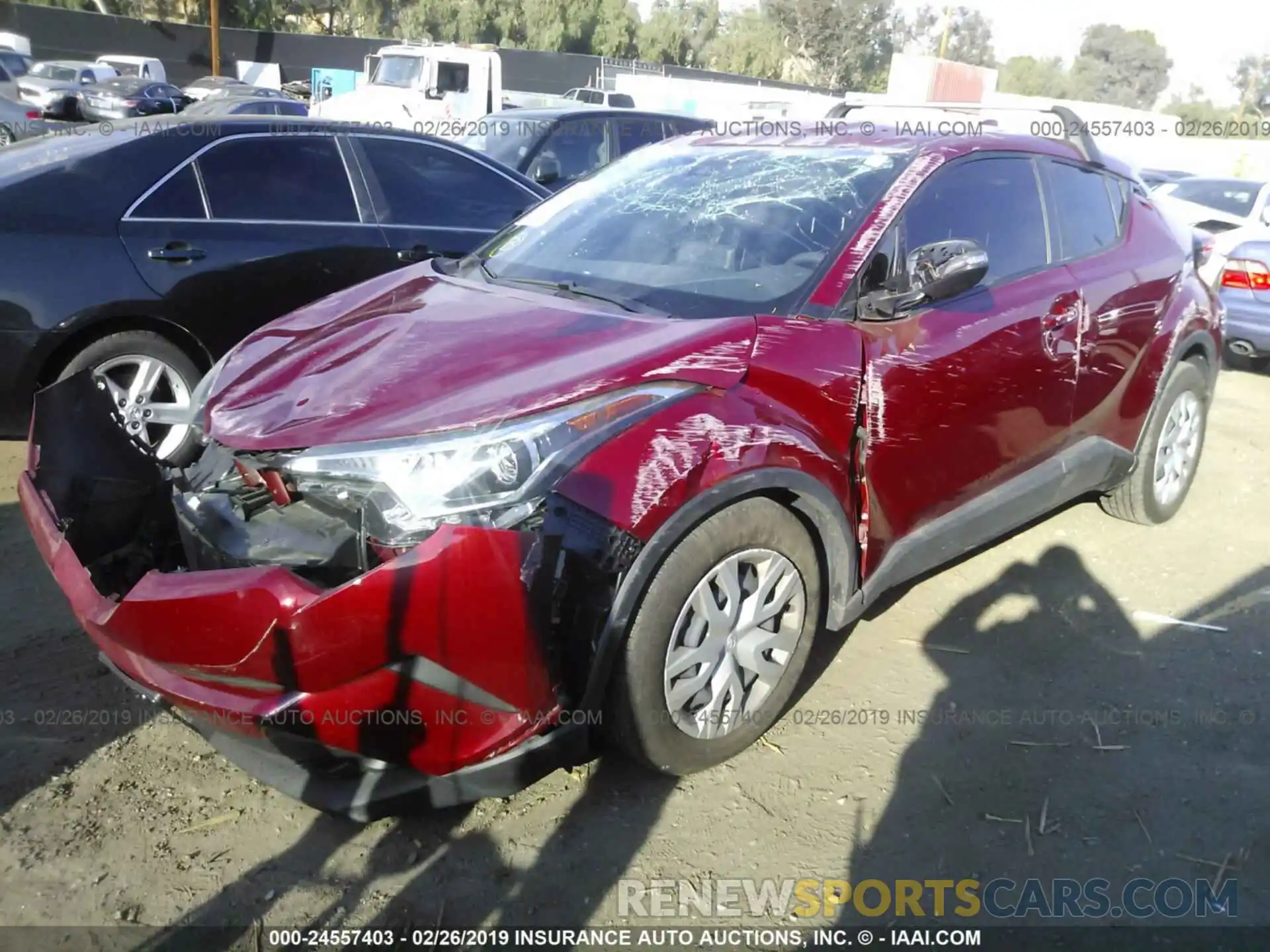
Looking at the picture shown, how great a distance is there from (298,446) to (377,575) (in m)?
0.53

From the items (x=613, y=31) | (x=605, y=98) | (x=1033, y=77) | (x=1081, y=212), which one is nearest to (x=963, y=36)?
(x=1033, y=77)

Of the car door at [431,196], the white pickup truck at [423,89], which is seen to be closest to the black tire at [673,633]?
the car door at [431,196]

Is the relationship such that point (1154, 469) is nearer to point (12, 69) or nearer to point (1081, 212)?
point (1081, 212)

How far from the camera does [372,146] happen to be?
17.8 feet

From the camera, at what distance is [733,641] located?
111 inches

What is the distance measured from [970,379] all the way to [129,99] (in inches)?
1011

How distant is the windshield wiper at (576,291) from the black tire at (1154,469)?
268 cm

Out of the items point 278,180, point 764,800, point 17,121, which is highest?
point 278,180

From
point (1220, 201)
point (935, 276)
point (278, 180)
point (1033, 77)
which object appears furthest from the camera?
point (1033, 77)

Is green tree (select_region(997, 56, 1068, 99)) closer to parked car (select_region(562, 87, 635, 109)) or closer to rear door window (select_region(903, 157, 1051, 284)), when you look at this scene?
parked car (select_region(562, 87, 635, 109))

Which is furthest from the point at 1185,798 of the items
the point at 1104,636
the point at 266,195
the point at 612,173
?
the point at 266,195

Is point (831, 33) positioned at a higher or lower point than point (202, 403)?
higher

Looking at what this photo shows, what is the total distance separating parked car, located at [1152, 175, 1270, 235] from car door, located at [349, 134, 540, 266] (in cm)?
759

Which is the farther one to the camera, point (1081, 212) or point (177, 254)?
point (177, 254)
